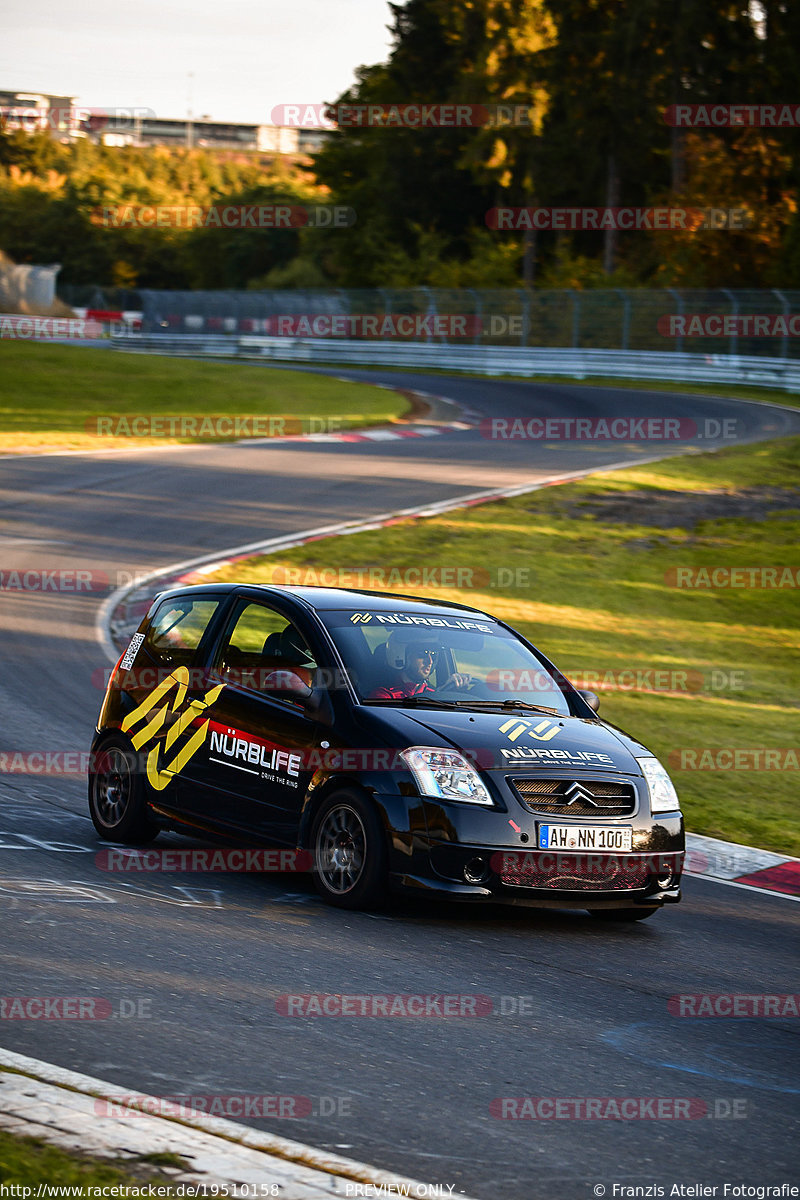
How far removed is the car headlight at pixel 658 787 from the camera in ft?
25.5

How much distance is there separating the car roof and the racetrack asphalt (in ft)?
5.25

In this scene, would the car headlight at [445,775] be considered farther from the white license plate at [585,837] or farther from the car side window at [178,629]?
the car side window at [178,629]

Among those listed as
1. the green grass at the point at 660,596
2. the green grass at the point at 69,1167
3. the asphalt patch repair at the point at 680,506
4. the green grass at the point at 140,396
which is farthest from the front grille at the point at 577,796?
the green grass at the point at 140,396

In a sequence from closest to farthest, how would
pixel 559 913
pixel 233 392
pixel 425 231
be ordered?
pixel 559 913
pixel 233 392
pixel 425 231

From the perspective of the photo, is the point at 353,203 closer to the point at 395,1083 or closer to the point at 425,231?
the point at 425,231

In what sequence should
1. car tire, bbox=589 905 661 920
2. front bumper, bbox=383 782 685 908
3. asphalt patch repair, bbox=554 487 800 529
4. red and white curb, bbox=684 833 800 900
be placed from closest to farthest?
front bumper, bbox=383 782 685 908 → car tire, bbox=589 905 661 920 → red and white curb, bbox=684 833 800 900 → asphalt patch repair, bbox=554 487 800 529

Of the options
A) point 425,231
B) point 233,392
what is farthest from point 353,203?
point 233,392

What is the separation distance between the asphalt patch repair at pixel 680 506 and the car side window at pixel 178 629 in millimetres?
14431

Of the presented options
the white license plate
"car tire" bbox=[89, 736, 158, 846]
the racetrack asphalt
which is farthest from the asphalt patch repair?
the white license plate

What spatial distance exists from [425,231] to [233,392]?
1546 inches

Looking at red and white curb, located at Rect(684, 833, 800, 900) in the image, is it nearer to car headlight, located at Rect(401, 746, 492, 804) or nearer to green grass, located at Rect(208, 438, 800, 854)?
green grass, located at Rect(208, 438, 800, 854)

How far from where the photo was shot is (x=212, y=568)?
60.3 ft

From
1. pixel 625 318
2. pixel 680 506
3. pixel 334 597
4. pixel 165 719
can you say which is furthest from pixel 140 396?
pixel 334 597

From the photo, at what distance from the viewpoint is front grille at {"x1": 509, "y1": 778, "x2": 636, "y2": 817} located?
735 centimetres
